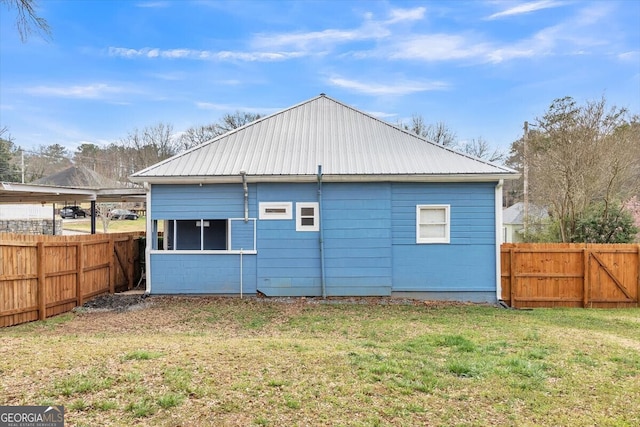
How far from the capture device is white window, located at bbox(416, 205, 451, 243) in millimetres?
9305

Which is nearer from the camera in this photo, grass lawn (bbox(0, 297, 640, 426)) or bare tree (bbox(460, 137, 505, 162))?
grass lawn (bbox(0, 297, 640, 426))

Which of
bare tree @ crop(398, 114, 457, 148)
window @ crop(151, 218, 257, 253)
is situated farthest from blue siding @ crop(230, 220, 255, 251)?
bare tree @ crop(398, 114, 457, 148)

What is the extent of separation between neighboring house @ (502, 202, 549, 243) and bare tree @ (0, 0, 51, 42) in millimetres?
18811

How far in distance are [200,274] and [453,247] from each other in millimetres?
6103

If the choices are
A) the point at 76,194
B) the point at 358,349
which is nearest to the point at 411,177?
the point at 358,349

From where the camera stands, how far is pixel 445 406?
3312 mm

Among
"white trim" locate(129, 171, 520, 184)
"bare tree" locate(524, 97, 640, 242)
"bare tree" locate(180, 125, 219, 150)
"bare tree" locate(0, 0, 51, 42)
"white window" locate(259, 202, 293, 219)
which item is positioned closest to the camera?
"bare tree" locate(0, 0, 51, 42)

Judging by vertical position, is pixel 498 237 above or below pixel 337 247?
above

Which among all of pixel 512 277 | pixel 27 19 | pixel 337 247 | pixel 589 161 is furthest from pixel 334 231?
pixel 589 161

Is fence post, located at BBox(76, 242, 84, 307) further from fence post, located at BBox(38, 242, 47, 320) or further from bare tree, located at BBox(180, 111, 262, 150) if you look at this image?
bare tree, located at BBox(180, 111, 262, 150)

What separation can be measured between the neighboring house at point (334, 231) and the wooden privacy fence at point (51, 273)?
1.25 m

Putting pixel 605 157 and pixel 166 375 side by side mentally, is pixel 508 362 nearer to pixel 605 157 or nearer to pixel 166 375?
pixel 166 375

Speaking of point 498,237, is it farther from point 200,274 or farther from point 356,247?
point 200,274

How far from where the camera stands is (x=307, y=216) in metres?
9.35
